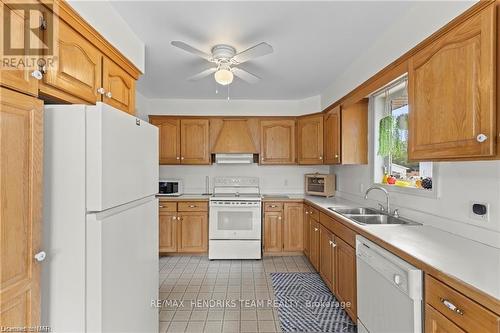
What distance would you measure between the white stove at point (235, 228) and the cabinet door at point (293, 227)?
422 millimetres

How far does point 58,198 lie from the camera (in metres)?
1.20

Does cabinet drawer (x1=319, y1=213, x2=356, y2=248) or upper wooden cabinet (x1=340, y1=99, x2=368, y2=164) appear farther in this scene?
upper wooden cabinet (x1=340, y1=99, x2=368, y2=164)

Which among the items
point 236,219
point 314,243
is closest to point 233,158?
point 236,219

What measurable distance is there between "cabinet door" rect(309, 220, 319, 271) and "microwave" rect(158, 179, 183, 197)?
2.24 metres

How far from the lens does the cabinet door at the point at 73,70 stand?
1.31 metres

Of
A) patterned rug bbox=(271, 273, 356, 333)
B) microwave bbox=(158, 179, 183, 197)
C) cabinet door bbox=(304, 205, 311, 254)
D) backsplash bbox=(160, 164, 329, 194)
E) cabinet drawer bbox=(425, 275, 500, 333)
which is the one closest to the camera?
cabinet drawer bbox=(425, 275, 500, 333)

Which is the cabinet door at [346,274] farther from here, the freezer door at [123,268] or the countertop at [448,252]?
the freezer door at [123,268]

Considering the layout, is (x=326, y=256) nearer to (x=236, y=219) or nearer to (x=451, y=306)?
(x=236, y=219)

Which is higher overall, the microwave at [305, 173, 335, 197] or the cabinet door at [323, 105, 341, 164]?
the cabinet door at [323, 105, 341, 164]

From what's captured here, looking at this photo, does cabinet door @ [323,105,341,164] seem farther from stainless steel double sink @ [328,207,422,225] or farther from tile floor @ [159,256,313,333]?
tile floor @ [159,256,313,333]

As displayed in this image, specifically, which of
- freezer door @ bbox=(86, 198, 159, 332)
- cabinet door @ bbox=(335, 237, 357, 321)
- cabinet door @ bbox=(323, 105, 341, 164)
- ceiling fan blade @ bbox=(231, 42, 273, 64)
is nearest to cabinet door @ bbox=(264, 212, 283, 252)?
cabinet door @ bbox=(323, 105, 341, 164)

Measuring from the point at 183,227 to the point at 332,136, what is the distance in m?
2.58

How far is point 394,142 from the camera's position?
8.73 feet

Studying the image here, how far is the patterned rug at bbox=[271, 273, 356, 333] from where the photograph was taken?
89.3 inches
